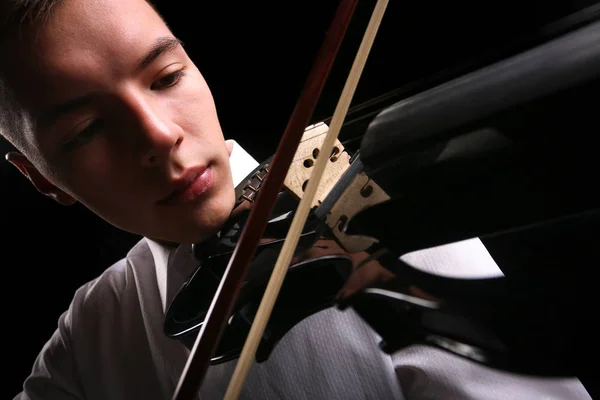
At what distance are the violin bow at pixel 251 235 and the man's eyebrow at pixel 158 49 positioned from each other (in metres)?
0.24

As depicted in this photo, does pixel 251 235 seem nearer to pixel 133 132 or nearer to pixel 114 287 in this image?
pixel 133 132

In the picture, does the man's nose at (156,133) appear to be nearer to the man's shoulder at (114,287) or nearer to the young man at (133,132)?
the young man at (133,132)

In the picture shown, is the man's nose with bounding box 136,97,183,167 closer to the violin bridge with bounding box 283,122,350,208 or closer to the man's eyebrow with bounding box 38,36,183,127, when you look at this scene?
the man's eyebrow with bounding box 38,36,183,127

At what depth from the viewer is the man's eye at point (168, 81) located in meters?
0.50

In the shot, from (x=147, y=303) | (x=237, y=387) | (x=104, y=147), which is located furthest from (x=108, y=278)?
(x=237, y=387)

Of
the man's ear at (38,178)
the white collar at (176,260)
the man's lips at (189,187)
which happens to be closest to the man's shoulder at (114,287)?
the white collar at (176,260)

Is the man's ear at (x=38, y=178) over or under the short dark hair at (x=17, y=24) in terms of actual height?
under

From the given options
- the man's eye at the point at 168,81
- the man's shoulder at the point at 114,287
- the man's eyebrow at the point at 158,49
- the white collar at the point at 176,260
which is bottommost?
the man's shoulder at the point at 114,287

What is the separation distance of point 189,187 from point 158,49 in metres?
0.16

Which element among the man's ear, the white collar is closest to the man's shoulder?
the white collar

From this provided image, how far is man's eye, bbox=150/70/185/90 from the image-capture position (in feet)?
1.65

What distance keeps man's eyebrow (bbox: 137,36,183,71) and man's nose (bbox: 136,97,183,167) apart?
0.04 metres

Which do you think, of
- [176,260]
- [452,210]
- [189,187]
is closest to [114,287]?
[176,260]

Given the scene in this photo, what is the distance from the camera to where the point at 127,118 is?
477mm
